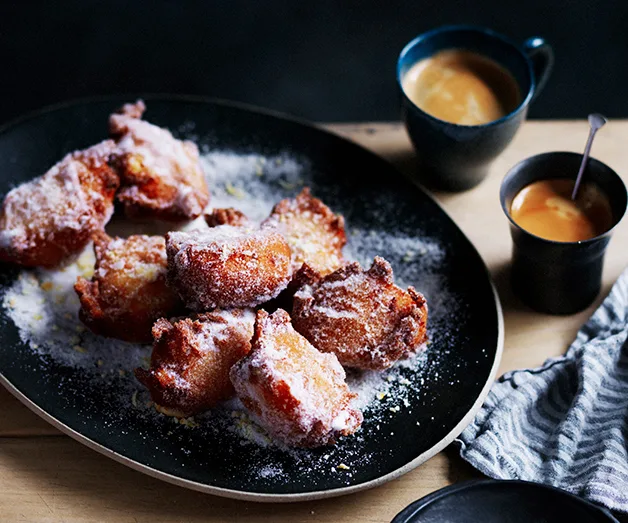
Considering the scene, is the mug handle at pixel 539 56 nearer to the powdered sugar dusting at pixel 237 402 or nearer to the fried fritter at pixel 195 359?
the powdered sugar dusting at pixel 237 402

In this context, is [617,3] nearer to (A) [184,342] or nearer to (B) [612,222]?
(B) [612,222]

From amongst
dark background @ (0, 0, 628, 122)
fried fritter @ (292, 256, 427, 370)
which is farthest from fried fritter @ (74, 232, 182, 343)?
dark background @ (0, 0, 628, 122)

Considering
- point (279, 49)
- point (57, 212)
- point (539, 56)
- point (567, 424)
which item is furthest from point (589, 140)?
point (279, 49)

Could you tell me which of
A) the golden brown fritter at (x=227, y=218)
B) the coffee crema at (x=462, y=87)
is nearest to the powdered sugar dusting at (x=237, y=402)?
the golden brown fritter at (x=227, y=218)

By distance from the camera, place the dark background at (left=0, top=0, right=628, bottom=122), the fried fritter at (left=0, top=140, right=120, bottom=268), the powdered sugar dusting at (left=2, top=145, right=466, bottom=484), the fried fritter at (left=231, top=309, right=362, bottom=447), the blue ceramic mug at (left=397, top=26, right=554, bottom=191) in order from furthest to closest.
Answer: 1. the dark background at (left=0, top=0, right=628, bottom=122)
2. the blue ceramic mug at (left=397, top=26, right=554, bottom=191)
3. the fried fritter at (left=0, top=140, right=120, bottom=268)
4. the powdered sugar dusting at (left=2, top=145, right=466, bottom=484)
5. the fried fritter at (left=231, top=309, right=362, bottom=447)

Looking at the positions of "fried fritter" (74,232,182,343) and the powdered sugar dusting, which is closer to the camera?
the powdered sugar dusting

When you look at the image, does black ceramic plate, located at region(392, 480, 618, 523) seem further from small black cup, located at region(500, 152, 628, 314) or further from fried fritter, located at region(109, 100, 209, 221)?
fried fritter, located at region(109, 100, 209, 221)

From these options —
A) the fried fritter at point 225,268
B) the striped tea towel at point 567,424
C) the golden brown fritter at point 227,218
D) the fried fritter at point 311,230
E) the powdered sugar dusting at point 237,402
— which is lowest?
the striped tea towel at point 567,424
